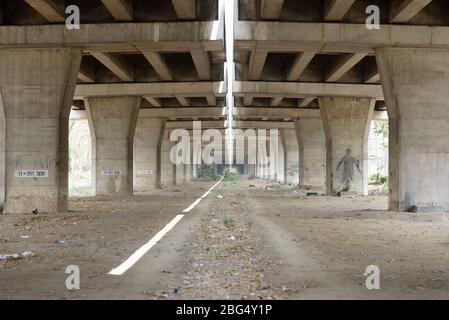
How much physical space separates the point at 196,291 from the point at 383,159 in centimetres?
5605

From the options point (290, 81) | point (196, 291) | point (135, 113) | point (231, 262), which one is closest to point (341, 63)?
point (290, 81)

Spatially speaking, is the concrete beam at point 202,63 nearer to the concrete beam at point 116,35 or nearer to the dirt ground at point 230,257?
the concrete beam at point 116,35

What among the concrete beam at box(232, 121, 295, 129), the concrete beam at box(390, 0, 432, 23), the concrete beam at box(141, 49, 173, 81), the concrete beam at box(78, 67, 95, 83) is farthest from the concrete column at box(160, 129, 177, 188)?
the concrete beam at box(390, 0, 432, 23)

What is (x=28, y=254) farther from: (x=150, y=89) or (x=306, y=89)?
(x=306, y=89)

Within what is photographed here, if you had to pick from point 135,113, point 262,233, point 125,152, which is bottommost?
point 262,233

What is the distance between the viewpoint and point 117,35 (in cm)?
1898

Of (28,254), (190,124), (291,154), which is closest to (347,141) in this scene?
(190,124)

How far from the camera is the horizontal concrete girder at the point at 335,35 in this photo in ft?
62.0

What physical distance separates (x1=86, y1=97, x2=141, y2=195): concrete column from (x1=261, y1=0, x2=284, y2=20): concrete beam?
14.4 m

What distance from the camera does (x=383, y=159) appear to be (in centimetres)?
6044

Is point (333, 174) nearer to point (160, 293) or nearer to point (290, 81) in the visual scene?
point (290, 81)

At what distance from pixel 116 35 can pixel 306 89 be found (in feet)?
41.0
